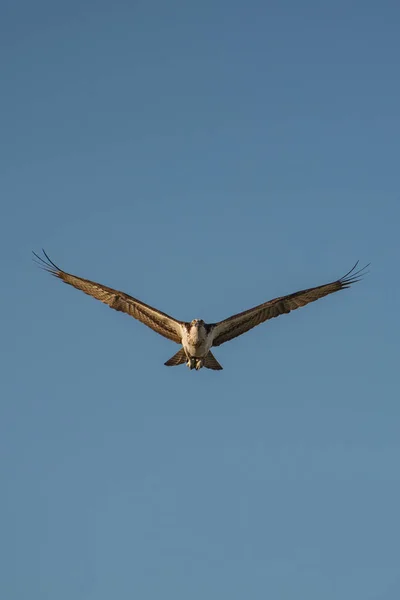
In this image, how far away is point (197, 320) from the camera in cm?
2603

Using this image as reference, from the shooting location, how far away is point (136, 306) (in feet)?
89.9

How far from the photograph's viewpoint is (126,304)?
27.6m

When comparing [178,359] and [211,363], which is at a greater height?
[178,359]

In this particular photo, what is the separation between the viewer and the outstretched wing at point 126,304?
88.9 feet

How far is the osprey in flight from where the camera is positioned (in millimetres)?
26172

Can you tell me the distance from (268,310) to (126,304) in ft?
13.8

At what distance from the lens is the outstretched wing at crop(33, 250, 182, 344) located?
2709 cm

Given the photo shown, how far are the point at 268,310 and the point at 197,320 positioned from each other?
2.38m

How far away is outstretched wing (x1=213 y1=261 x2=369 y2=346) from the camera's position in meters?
26.9

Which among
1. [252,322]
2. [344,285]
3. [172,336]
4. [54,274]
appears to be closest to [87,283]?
[54,274]

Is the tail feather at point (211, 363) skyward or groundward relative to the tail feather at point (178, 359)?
groundward

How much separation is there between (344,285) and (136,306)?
6.12 metres

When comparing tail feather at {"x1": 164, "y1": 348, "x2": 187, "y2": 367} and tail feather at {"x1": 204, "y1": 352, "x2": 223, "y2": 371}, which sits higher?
tail feather at {"x1": 164, "y1": 348, "x2": 187, "y2": 367}

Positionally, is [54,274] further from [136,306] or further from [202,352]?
[202,352]
